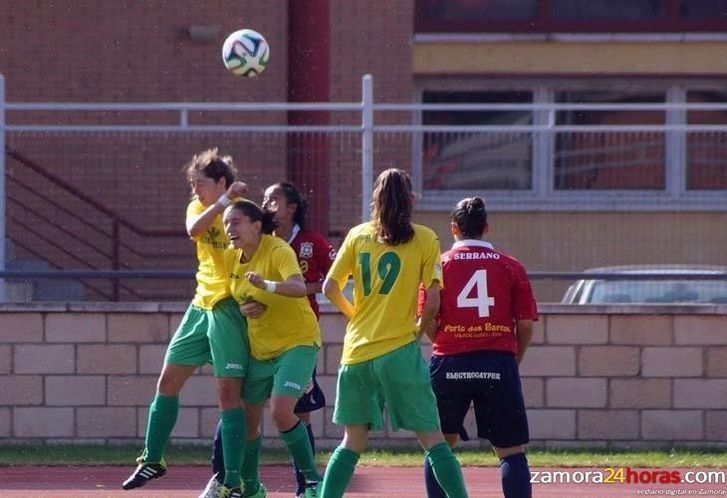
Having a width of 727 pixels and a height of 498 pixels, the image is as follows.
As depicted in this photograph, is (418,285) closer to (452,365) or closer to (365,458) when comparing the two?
(452,365)

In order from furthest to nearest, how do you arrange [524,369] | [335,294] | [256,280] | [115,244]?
[115,244]
[524,369]
[256,280]
[335,294]

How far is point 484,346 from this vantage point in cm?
785

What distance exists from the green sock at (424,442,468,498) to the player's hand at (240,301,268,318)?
1.33 metres

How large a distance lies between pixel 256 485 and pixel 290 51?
7508mm

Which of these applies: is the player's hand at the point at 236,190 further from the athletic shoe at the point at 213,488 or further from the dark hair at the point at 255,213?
the athletic shoe at the point at 213,488

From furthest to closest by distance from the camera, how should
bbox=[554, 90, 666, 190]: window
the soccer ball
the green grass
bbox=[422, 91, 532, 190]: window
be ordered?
1. bbox=[422, 91, 532, 190]: window
2. bbox=[554, 90, 666, 190]: window
3. the green grass
4. the soccer ball

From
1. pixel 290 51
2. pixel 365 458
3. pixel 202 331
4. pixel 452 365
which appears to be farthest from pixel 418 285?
pixel 290 51

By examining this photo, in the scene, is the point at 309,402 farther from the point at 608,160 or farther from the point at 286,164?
the point at 608,160

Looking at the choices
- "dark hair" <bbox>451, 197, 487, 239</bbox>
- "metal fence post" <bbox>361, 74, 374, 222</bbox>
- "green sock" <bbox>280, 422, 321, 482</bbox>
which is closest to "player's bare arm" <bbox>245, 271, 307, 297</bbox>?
"green sock" <bbox>280, 422, 321, 482</bbox>

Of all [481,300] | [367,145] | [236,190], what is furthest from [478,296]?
[367,145]

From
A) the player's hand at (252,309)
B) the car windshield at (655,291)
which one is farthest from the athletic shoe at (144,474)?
the car windshield at (655,291)

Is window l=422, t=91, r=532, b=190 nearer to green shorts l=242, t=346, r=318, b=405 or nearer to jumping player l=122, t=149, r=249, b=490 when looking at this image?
jumping player l=122, t=149, r=249, b=490

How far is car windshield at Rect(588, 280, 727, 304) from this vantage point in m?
11.7

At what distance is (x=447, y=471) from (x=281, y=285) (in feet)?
4.52
